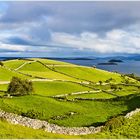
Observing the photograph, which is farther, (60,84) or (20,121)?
(60,84)

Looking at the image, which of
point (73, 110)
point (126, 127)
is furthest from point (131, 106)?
point (126, 127)

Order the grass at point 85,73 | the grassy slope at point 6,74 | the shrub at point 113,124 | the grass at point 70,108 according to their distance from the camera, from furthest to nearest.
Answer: the grass at point 85,73 → the grassy slope at point 6,74 → the grass at point 70,108 → the shrub at point 113,124

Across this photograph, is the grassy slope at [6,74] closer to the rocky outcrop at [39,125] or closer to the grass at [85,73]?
the grass at [85,73]

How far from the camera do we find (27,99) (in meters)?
61.7

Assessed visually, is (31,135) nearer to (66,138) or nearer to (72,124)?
(66,138)

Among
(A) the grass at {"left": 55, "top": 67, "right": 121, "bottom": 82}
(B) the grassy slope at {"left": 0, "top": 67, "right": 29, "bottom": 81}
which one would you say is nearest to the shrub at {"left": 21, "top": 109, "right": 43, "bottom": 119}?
(B) the grassy slope at {"left": 0, "top": 67, "right": 29, "bottom": 81}

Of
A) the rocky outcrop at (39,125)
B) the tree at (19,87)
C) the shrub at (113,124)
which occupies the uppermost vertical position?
the rocky outcrop at (39,125)

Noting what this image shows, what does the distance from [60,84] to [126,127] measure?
7469 centimetres

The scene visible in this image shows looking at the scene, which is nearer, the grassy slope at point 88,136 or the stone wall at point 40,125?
the grassy slope at point 88,136

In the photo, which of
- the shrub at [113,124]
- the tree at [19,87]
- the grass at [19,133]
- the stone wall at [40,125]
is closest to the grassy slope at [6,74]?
the tree at [19,87]

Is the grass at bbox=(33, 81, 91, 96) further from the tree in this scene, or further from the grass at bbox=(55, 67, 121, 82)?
the grass at bbox=(55, 67, 121, 82)

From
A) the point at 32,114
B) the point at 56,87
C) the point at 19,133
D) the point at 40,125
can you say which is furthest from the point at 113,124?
the point at 56,87

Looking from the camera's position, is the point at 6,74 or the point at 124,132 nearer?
the point at 124,132

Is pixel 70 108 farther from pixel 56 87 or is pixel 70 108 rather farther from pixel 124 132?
pixel 56 87
